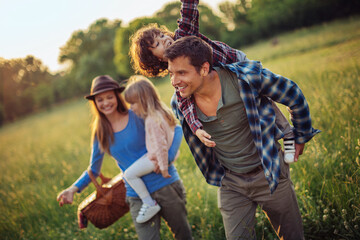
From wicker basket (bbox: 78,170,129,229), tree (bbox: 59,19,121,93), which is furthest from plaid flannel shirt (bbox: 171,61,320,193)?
tree (bbox: 59,19,121,93)

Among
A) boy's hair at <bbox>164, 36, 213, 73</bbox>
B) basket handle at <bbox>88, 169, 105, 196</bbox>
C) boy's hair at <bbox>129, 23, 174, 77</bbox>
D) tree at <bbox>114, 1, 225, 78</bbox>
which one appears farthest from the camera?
A: tree at <bbox>114, 1, 225, 78</bbox>

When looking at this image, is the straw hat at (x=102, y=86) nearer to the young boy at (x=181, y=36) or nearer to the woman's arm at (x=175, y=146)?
the young boy at (x=181, y=36)

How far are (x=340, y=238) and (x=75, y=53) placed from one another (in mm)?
59715

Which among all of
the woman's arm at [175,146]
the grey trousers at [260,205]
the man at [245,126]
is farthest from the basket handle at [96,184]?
the grey trousers at [260,205]

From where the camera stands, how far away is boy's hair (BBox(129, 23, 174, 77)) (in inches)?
87.0

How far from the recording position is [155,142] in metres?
2.75

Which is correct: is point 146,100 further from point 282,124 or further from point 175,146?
point 282,124

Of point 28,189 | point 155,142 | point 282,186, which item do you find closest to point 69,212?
point 28,189

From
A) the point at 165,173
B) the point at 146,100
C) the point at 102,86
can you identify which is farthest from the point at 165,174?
the point at 102,86

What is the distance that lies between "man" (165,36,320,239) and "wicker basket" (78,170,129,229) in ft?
4.47

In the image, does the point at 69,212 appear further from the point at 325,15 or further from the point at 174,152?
the point at 325,15

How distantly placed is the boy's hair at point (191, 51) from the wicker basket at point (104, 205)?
1.86 m

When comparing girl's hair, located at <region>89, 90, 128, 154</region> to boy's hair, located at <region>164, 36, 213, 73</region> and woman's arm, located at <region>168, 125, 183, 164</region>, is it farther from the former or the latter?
boy's hair, located at <region>164, 36, 213, 73</region>

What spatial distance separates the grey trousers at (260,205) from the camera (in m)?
1.98
